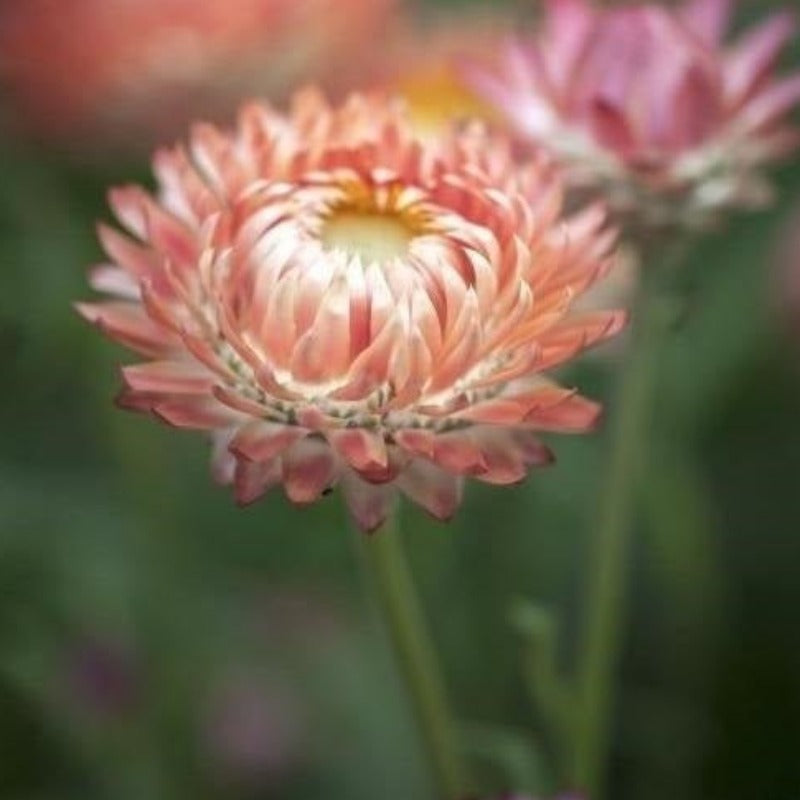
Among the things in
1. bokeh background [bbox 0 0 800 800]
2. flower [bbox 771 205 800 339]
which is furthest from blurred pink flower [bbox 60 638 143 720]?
flower [bbox 771 205 800 339]

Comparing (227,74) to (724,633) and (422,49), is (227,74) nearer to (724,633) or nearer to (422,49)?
(422,49)

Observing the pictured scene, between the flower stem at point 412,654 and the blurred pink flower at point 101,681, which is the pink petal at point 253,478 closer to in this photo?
the flower stem at point 412,654

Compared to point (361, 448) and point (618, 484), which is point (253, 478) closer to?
point (361, 448)

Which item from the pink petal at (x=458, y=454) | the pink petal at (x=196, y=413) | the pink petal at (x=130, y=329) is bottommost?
the pink petal at (x=458, y=454)

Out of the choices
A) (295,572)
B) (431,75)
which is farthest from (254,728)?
(431,75)

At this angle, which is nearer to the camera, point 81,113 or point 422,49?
point 81,113

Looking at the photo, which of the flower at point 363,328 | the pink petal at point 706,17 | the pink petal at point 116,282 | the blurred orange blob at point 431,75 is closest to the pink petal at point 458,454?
the flower at point 363,328

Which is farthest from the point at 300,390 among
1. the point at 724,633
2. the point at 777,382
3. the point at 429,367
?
the point at 777,382
